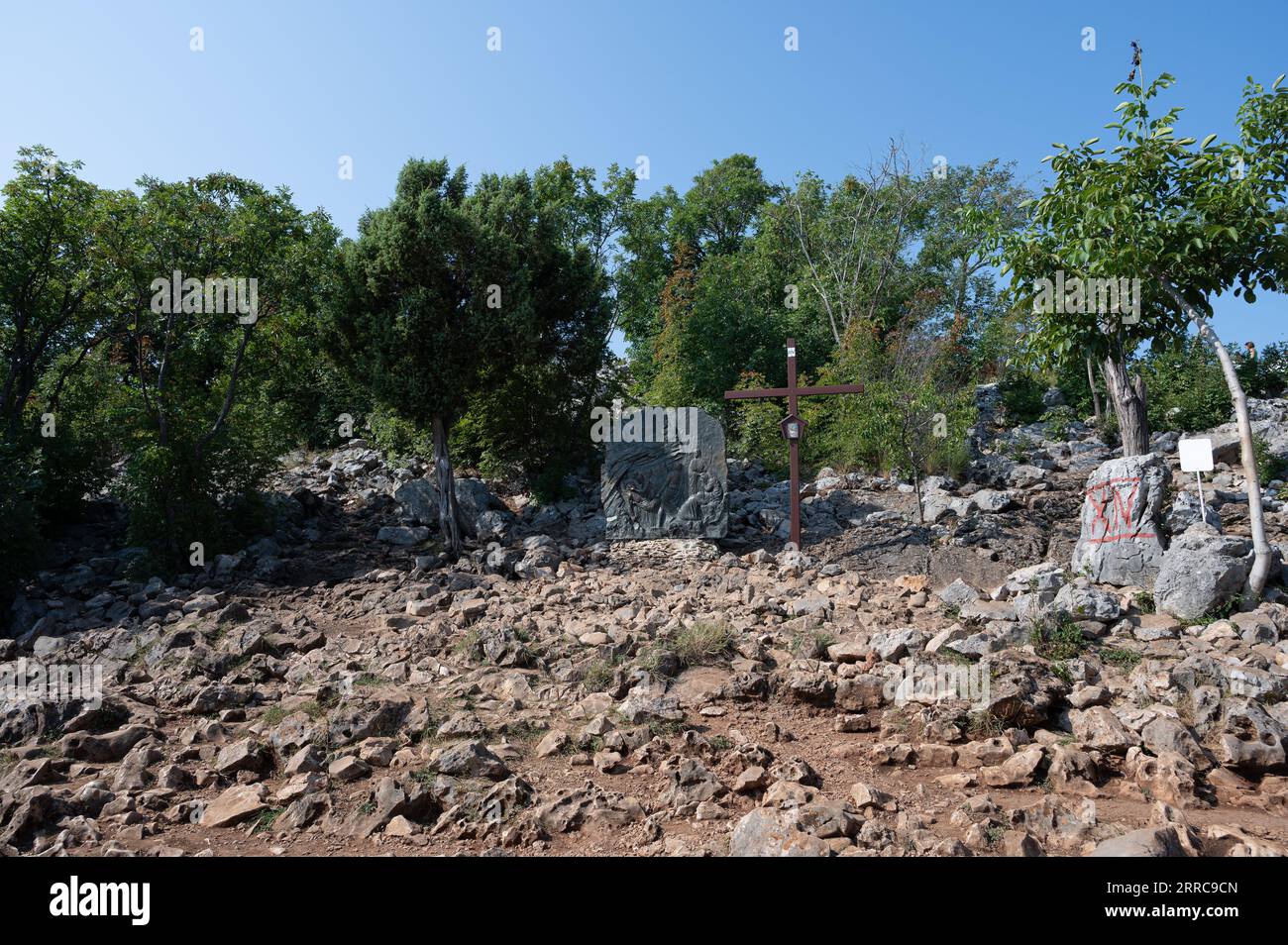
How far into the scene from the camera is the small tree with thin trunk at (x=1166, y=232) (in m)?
7.66

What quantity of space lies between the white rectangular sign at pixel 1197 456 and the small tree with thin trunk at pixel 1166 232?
52 cm

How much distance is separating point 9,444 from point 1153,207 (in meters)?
15.0

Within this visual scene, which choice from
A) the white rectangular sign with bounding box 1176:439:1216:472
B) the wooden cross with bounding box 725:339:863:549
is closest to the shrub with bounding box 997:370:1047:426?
the wooden cross with bounding box 725:339:863:549

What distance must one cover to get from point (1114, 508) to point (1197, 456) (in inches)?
40.7

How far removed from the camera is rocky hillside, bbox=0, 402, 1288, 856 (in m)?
4.71

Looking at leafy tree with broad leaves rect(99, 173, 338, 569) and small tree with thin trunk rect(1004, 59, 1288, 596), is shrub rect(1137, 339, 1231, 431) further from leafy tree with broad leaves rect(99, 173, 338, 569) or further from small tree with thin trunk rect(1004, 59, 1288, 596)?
leafy tree with broad leaves rect(99, 173, 338, 569)

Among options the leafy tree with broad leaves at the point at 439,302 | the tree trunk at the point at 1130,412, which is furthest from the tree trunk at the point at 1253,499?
the leafy tree with broad leaves at the point at 439,302

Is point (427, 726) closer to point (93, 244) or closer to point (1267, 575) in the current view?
point (1267, 575)

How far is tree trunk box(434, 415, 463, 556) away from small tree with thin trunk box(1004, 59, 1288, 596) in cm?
894

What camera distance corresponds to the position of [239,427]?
1338 centimetres

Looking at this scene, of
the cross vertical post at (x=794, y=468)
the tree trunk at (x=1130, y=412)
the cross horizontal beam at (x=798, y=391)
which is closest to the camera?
the tree trunk at (x=1130, y=412)

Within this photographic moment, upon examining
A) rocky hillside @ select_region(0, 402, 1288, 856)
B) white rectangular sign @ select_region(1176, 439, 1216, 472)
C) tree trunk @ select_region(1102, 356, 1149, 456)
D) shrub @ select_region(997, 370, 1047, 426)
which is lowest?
rocky hillside @ select_region(0, 402, 1288, 856)

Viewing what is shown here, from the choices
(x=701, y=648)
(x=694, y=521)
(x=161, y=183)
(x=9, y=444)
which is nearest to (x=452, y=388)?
(x=694, y=521)

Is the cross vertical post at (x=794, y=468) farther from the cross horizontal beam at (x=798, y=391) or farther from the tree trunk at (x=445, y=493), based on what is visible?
the tree trunk at (x=445, y=493)
